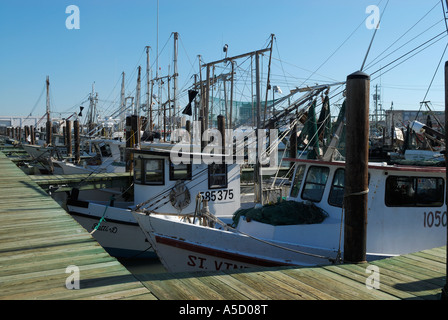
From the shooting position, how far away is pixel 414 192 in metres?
7.84

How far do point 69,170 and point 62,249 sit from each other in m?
17.0

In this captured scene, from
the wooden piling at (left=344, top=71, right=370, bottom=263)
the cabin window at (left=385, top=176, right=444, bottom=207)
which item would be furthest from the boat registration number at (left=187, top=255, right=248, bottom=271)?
the cabin window at (left=385, top=176, right=444, bottom=207)

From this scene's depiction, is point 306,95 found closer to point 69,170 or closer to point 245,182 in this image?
point 245,182

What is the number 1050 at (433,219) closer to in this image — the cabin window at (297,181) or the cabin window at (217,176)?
the cabin window at (297,181)

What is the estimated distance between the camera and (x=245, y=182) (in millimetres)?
18172

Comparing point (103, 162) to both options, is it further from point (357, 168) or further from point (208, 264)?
point (357, 168)

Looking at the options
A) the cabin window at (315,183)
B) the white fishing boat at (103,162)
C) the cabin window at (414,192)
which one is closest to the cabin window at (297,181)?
the cabin window at (315,183)

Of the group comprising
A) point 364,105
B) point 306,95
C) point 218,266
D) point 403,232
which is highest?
point 306,95

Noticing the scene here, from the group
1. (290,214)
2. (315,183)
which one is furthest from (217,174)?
(290,214)

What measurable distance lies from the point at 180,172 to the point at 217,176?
1.27 metres
